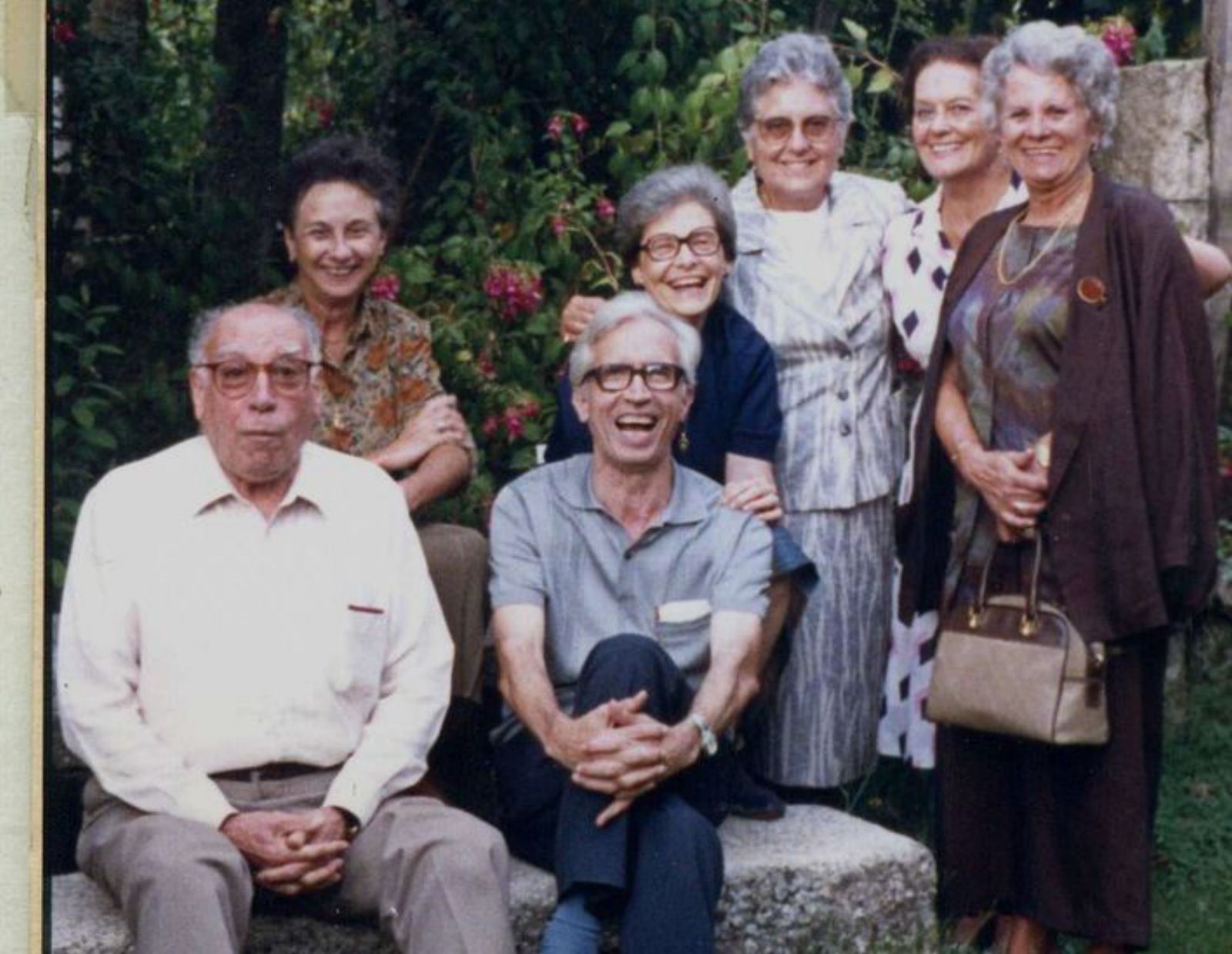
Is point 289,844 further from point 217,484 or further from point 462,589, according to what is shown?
point 462,589

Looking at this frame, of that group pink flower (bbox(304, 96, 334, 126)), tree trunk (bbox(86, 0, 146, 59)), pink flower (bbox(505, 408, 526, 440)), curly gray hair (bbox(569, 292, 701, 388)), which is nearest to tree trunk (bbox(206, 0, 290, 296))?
pink flower (bbox(304, 96, 334, 126))

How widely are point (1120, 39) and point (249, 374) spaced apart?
9.69ft

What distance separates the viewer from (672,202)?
4.82 meters

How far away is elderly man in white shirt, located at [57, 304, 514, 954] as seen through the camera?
13.0 feet

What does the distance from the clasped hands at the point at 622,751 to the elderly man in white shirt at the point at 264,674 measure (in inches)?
9.4

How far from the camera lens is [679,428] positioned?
15.9 feet

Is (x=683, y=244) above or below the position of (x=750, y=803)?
above

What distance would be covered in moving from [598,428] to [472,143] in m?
2.15

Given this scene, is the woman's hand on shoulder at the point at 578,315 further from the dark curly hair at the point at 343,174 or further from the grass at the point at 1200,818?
the grass at the point at 1200,818

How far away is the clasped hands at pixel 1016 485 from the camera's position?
446 centimetres

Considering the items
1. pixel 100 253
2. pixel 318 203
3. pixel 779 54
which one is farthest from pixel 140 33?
pixel 779 54

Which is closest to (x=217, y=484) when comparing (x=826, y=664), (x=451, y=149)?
(x=826, y=664)

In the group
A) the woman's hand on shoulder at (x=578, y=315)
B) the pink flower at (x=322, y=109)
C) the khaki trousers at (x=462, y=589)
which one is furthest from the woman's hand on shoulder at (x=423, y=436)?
the pink flower at (x=322, y=109)

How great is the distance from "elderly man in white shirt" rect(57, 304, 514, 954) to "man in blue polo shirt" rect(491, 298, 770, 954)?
24 centimetres
